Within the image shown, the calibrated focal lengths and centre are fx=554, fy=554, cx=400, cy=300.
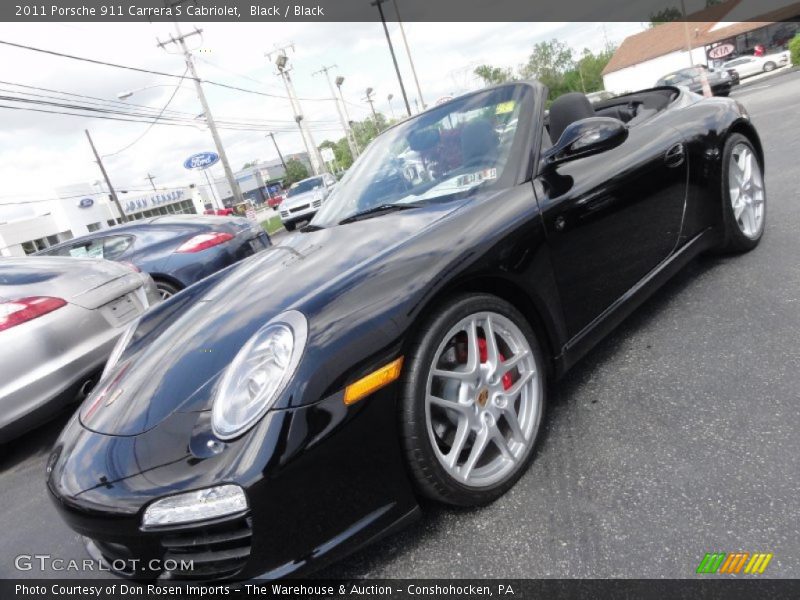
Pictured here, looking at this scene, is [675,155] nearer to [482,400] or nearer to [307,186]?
[482,400]

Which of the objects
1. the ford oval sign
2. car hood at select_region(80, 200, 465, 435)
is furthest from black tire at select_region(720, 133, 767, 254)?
the ford oval sign

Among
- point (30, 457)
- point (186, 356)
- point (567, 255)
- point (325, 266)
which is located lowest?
point (30, 457)

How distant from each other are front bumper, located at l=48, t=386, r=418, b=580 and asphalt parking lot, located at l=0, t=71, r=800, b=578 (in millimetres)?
341

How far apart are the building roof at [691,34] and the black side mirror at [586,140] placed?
49731mm

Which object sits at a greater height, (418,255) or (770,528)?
(418,255)

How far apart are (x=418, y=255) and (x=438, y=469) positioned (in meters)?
0.67

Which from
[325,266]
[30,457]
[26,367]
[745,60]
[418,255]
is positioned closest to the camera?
[418,255]

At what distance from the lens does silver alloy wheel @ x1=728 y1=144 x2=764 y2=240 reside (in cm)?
331

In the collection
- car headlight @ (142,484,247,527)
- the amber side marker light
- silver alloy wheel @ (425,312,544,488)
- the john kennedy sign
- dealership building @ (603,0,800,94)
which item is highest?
the john kennedy sign

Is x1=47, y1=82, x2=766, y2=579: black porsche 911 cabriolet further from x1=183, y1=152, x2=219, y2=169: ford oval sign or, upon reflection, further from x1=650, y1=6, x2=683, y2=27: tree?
x1=650, y1=6, x2=683, y2=27: tree

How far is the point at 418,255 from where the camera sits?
1807mm

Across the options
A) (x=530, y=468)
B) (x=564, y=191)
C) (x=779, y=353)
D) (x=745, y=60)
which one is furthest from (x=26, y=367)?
(x=745, y=60)

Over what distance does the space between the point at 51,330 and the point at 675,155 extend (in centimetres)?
356

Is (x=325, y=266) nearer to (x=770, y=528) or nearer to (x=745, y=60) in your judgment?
(x=770, y=528)
